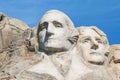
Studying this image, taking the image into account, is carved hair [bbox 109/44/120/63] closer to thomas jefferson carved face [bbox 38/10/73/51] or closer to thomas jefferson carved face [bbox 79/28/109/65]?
thomas jefferson carved face [bbox 79/28/109/65]

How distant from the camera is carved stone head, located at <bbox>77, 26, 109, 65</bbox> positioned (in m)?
8.84

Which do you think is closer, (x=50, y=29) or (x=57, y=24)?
(x=50, y=29)

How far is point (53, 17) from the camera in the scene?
8758 mm

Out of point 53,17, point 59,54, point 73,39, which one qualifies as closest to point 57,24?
point 53,17

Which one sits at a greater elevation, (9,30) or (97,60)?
(9,30)

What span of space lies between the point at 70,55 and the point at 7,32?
4.84 feet

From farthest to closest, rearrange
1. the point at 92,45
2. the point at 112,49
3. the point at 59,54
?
the point at 112,49 → the point at 92,45 → the point at 59,54

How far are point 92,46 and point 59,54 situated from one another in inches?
24.4

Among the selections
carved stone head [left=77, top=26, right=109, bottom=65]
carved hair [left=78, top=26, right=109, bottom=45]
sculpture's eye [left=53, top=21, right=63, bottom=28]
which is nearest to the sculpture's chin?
carved stone head [left=77, top=26, right=109, bottom=65]

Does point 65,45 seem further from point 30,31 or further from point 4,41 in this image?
point 4,41

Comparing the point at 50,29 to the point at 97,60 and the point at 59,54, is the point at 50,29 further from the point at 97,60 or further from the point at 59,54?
the point at 97,60

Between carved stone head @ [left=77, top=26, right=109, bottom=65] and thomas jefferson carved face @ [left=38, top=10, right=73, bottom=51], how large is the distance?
0.26 m

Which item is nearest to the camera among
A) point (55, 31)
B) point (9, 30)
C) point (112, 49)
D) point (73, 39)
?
point (55, 31)

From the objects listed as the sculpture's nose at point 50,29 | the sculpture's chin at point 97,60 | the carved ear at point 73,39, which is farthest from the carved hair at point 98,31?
the sculpture's nose at point 50,29
